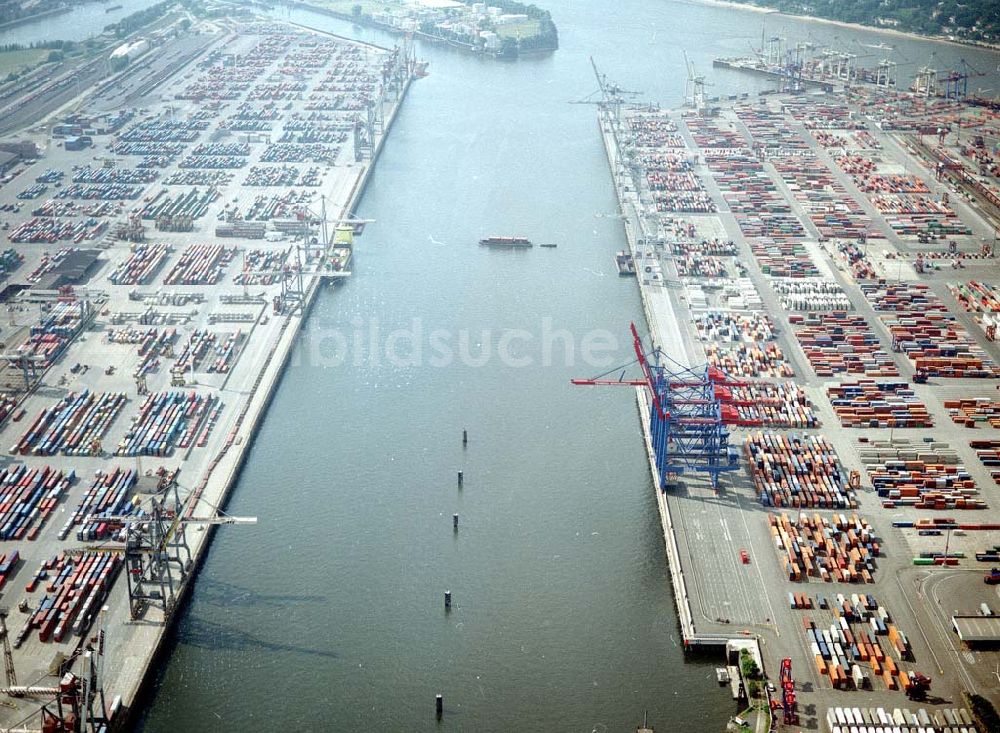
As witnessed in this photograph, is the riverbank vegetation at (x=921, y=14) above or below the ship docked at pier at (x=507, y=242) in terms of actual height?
above

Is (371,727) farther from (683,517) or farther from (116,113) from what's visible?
(116,113)

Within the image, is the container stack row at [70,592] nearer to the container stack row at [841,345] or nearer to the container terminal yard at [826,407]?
the container terminal yard at [826,407]

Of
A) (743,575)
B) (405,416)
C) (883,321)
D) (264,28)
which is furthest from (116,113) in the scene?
(743,575)

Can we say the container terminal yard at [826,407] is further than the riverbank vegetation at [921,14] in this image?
No

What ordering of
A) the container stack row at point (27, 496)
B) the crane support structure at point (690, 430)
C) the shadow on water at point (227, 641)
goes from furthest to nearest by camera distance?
the crane support structure at point (690, 430) → the container stack row at point (27, 496) → the shadow on water at point (227, 641)

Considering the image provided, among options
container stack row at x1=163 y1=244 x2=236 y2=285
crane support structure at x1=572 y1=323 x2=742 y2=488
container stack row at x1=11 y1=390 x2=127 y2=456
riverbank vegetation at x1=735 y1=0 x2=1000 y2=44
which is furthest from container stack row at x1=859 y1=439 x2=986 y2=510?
riverbank vegetation at x1=735 y1=0 x2=1000 y2=44

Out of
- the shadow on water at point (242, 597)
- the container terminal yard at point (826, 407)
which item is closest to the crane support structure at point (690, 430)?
the container terminal yard at point (826, 407)

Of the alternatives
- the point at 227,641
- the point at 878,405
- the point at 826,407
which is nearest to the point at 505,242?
the point at 826,407

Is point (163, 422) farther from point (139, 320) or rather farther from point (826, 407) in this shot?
point (826, 407)
